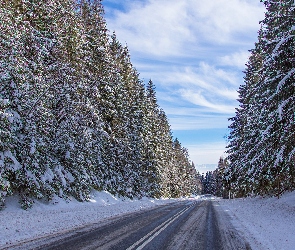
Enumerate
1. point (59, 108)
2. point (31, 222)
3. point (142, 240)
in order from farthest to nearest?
point (59, 108) < point (31, 222) < point (142, 240)

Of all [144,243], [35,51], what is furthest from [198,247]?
[35,51]

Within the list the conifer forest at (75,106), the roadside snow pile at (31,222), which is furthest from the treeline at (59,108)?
the roadside snow pile at (31,222)

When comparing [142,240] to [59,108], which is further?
[59,108]

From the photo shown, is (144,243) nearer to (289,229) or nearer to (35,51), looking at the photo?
(289,229)

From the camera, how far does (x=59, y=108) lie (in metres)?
21.0

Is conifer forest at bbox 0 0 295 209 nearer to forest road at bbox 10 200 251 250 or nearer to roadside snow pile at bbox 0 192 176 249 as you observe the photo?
roadside snow pile at bbox 0 192 176 249

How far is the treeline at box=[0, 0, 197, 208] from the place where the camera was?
47.5 feet

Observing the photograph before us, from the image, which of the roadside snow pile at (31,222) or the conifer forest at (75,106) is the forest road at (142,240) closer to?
the roadside snow pile at (31,222)

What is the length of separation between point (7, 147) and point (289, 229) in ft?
42.4

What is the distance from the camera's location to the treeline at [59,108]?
1449 cm

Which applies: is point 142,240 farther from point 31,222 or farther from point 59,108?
point 59,108

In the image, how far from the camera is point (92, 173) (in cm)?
2639

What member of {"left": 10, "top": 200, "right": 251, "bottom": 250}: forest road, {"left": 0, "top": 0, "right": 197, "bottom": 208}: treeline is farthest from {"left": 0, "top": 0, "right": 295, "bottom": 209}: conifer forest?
{"left": 10, "top": 200, "right": 251, "bottom": 250}: forest road

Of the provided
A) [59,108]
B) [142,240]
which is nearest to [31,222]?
[142,240]
